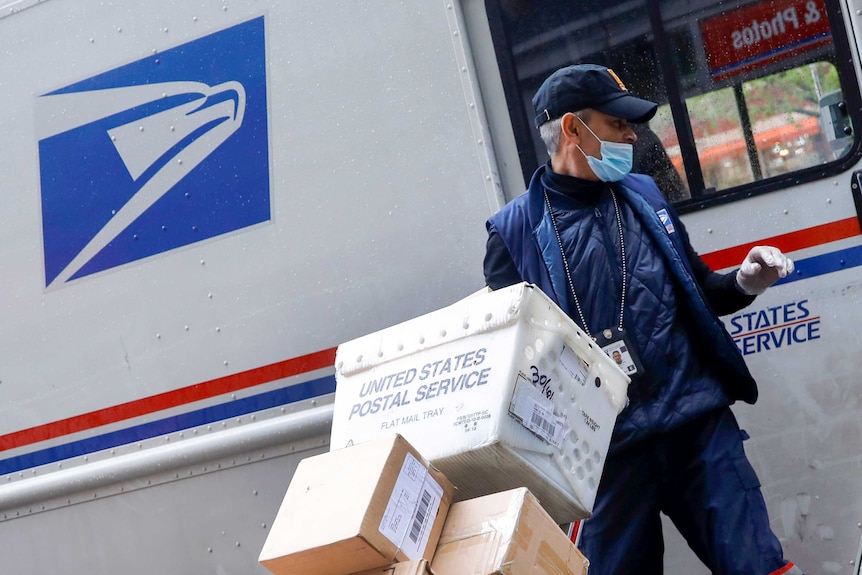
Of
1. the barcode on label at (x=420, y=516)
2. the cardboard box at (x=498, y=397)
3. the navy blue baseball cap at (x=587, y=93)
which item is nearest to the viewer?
the barcode on label at (x=420, y=516)

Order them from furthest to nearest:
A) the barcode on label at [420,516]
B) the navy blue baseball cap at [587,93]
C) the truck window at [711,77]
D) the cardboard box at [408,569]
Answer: the truck window at [711,77] < the navy blue baseball cap at [587,93] < the barcode on label at [420,516] < the cardboard box at [408,569]

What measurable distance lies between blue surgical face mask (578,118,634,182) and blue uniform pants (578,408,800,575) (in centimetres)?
72

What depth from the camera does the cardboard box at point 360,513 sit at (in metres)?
2.25

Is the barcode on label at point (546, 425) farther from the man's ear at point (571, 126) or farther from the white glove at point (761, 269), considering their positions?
the man's ear at point (571, 126)

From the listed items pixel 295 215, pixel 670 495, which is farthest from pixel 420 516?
pixel 295 215

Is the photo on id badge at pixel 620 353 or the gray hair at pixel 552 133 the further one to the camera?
the gray hair at pixel 552 133

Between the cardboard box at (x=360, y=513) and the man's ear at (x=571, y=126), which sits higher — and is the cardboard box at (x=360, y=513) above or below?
below

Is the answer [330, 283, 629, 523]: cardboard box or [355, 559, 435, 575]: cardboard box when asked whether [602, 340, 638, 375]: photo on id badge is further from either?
[355, 559, 435, 575]: cardboard box

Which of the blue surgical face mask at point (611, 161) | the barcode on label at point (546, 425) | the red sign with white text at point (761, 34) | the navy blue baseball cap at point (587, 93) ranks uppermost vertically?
the red sign with white text at point (761, 34)

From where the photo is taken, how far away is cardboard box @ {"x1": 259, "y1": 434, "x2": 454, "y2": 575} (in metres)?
2.25

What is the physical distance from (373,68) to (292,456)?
1422 mm

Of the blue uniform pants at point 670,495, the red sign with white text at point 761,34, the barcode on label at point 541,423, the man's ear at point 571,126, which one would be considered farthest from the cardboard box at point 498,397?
the red sign with white text at point 761,34

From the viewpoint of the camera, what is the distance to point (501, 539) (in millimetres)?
2322

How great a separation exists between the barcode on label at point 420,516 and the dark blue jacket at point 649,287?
2.40 ft
